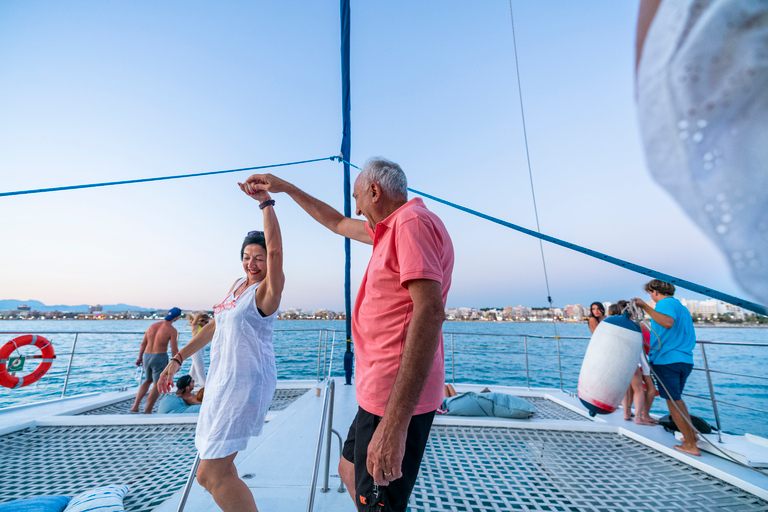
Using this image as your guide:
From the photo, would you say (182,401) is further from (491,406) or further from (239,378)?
(491,406)

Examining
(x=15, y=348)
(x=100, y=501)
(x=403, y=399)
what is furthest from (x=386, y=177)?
(x=15, y=348)

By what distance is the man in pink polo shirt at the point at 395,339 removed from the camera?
0.78 meters

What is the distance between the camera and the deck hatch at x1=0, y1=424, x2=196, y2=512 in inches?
74.3

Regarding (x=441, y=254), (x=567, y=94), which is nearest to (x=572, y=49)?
(x=567, y=94)

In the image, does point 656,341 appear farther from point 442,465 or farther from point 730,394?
point 730,394

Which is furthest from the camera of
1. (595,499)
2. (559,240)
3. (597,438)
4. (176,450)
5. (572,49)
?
(597,438)

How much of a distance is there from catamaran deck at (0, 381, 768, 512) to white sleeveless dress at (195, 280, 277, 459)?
0.64m

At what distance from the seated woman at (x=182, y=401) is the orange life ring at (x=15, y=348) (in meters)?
1.44

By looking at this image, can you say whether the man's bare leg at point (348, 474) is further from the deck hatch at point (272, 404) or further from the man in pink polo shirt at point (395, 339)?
the deck hatch at point (272, 404)

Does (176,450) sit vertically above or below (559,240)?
below

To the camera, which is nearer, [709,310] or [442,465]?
[709,310]

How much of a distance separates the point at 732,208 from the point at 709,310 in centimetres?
64

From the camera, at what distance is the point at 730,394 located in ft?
33.2

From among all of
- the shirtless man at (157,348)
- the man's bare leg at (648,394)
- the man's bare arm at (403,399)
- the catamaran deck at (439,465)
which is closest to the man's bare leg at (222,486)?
the catamaran deck at (439,465)
